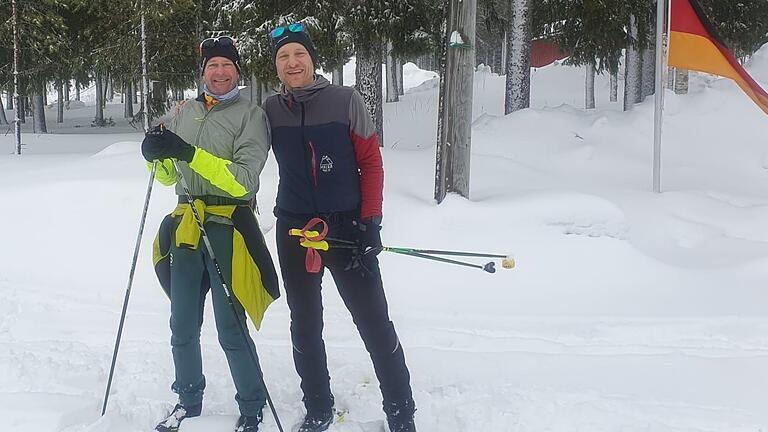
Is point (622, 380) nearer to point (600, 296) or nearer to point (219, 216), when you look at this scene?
point (600, 296)

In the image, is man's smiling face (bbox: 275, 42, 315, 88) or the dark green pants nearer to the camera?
man's smiling face (bbox: 275, 42, 315, 88)

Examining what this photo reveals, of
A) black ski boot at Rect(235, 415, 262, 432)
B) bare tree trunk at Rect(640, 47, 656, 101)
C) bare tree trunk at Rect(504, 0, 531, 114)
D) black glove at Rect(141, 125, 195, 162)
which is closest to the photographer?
black glove at Rect(141, 125, 195, 162)

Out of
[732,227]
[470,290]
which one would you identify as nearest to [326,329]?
Answer: [470,290]

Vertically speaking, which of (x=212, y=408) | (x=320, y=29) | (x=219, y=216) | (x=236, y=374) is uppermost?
(x=320, y=29)

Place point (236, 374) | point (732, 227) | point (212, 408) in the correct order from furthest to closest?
1. point (732, 227)
2. point (212, 408)
3. point (236, 374)

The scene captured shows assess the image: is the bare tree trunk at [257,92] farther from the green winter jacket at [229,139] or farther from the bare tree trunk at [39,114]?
the bare tree trunk at [39,114]

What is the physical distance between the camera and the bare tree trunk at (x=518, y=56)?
11.7 m

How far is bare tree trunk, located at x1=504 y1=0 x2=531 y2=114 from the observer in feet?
38.3

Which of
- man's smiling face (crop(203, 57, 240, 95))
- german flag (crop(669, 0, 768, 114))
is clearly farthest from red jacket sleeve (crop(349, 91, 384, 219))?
german flag (crop(669, 0, 768, 114))

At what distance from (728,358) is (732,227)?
2.90m

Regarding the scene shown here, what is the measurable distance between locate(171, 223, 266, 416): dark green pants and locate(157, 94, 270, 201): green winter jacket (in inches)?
10.1

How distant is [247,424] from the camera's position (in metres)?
3.52

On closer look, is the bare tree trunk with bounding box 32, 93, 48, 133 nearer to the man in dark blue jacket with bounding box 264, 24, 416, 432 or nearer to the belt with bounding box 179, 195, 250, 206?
the belt with bounding box 179, 195, 250, 206

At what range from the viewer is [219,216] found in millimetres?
3324
